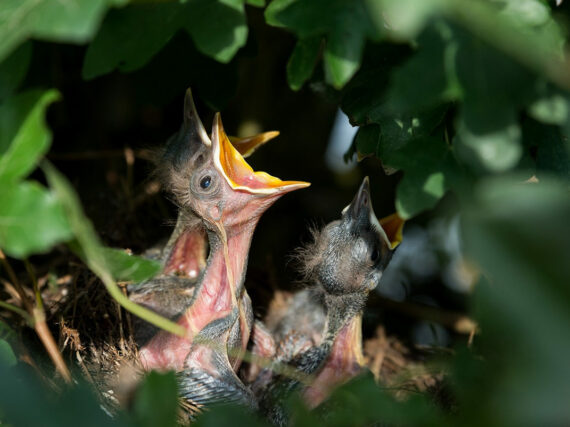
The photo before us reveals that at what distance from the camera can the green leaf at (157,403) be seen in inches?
28.0

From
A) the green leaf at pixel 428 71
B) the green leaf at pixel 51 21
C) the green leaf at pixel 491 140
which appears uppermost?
the green leaf at pixel 51 21

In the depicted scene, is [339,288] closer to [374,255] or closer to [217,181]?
[374,255]

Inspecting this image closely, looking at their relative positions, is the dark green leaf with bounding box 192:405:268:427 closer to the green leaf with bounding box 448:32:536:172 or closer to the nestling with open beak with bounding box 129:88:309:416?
the green leaf with bounding box 448:32:536:172

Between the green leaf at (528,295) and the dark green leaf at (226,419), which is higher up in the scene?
the green leaf at (528,295)

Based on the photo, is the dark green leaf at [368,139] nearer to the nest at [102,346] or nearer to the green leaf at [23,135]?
the nest at [102,346]

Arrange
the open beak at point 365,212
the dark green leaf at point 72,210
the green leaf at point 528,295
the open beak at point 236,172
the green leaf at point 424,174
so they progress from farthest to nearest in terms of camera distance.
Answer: the open beak at point 365,212, the open beak at point 236,172, the green leaf at point 424,174, the dark green leaf at point 72,210, the green leaf at point 528,295

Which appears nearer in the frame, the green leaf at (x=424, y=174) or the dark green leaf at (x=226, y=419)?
the dark green leaf at (x=226, y=419)

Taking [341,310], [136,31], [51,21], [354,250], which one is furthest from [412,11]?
[341,310]

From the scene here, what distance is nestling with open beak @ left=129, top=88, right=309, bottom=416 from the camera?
1.34 metres

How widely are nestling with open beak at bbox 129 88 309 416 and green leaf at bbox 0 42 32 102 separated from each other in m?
0.50

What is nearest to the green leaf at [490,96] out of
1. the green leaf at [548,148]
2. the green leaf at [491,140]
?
the green leaf at [491,140]

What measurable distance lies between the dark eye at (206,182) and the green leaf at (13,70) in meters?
0.56

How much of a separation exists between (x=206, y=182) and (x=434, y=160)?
600 millimetres

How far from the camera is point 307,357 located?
63.5 inches
